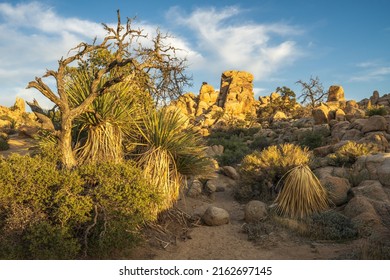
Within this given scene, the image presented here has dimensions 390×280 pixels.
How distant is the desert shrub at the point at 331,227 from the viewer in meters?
8.13

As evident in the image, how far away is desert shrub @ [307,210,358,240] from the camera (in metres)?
8.13

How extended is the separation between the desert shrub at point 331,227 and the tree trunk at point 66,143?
19.3 ft

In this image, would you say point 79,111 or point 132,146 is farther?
point 132,146

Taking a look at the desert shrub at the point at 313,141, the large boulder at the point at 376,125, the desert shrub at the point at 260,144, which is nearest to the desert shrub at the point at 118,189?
the large boulder at the point at 376,125

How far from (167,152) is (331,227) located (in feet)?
14.3

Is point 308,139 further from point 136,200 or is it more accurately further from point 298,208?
point 136,200

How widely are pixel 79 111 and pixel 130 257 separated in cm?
332

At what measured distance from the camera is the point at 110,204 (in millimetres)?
6957

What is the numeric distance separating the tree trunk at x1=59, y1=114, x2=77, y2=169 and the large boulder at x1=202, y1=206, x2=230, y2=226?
3812mm

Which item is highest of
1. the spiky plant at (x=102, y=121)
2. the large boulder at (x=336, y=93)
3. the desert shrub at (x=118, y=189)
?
the large boulder at (x=336, y=93)

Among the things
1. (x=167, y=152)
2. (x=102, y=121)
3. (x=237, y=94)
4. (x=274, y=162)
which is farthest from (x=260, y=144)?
(x=237, y=94)

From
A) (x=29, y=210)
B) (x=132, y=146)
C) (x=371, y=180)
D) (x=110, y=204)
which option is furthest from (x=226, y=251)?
(x=371, y=180)

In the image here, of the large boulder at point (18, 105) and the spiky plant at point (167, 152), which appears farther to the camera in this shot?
the large boulder at point (18, 105)

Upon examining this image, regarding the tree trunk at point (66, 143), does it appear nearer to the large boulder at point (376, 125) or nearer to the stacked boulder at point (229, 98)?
the large boulder at point (376, 125)
